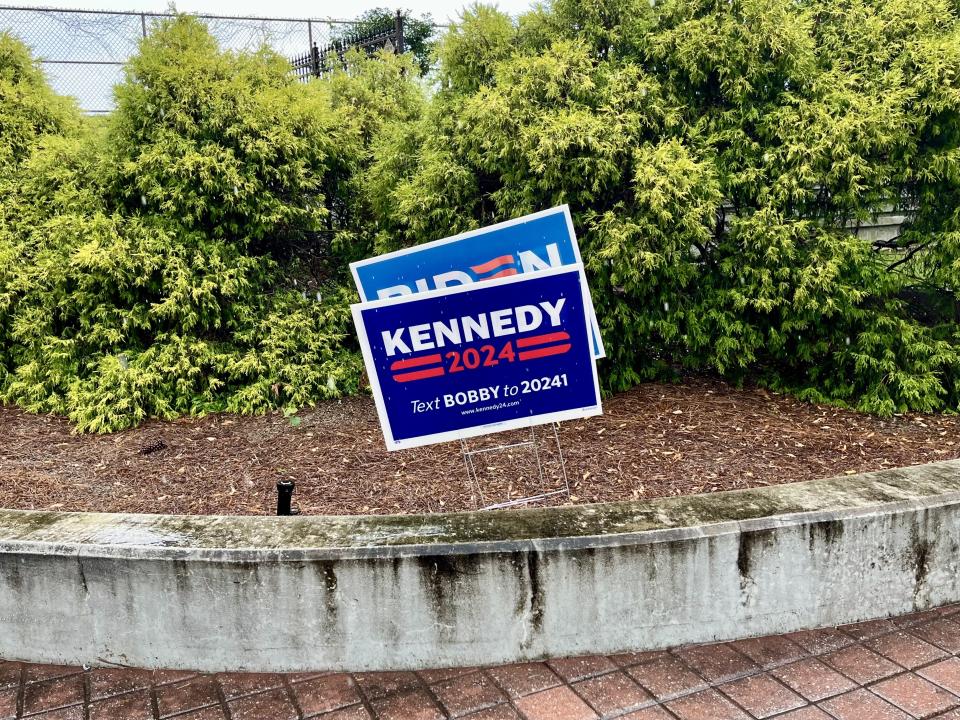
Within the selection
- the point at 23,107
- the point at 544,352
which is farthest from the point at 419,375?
the point at 23,107

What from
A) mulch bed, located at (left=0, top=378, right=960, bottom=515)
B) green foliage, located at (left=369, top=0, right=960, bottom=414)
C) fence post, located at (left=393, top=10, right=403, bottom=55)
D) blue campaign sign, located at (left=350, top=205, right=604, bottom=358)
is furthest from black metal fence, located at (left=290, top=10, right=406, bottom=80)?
blue campaign sign, located at (left=350, top=205, right=604, bottom=358)

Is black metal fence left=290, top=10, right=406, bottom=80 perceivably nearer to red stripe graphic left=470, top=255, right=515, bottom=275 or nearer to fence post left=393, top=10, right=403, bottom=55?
fence post left=393, top=10, right=403, bottom=55

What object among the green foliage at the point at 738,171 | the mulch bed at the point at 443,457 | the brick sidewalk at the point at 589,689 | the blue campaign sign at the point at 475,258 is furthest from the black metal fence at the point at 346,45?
the brick sidewalk at the point at 589,689

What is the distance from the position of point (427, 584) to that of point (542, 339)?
1.12m

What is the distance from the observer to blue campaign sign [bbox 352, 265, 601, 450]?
321 cm

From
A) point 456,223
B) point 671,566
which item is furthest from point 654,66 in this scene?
point 671,566

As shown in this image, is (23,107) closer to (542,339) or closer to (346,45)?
(542,339)

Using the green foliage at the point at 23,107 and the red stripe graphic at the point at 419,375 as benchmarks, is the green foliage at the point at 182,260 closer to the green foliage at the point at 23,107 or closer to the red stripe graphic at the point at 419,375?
the green foliage at the point at 23,107

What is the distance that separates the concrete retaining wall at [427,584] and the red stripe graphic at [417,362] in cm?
67

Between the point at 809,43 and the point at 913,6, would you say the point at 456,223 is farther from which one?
the point at 913,6

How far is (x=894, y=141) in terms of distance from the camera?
482 centimetres

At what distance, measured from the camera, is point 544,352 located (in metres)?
3.28

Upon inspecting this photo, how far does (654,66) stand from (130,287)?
3.98 metres

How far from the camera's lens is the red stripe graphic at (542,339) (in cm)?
327
